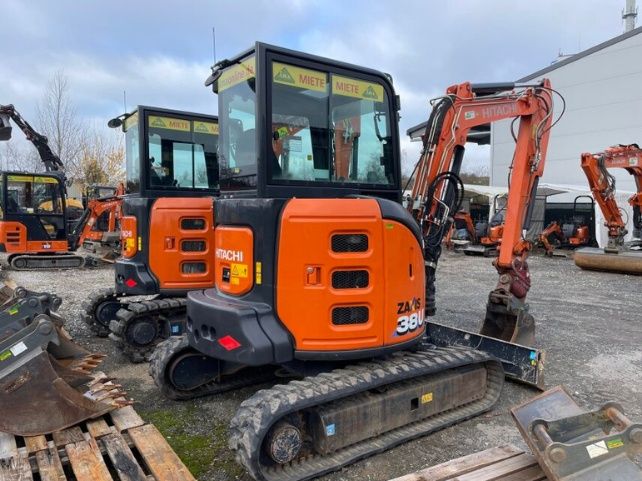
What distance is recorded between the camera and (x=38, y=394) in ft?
12.1

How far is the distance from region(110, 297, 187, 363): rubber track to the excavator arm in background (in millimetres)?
3065

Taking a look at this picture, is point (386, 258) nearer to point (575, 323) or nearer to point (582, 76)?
point (575, 323)

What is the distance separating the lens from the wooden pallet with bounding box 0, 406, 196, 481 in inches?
124

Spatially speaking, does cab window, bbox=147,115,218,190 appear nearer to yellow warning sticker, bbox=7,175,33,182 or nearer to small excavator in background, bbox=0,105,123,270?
small excavator in background, bbox=0,105,123,270

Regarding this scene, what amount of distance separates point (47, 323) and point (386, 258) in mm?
2684

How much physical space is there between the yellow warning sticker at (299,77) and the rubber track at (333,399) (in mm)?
2146

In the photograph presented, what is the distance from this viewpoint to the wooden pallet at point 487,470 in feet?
9.88

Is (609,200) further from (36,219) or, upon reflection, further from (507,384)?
(36,219)

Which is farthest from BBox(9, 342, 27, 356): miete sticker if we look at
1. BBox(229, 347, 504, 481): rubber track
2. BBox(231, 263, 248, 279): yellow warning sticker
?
BBox(229, 347, 504, 481): rubber track

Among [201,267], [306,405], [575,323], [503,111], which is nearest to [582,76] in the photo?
[575,323]

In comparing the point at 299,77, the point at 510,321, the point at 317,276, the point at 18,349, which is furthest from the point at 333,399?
the point at 510,321

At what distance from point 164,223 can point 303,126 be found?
10.1ft

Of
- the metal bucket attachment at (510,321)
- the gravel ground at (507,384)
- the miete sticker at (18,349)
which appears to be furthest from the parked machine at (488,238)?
the miete sticker at (18,349)

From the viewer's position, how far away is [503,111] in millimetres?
5645
